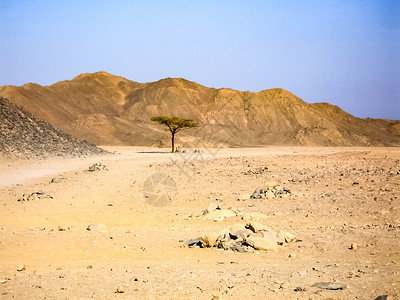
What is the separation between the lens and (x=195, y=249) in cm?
807

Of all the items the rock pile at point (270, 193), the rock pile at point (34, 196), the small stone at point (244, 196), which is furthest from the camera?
the rock pile at point (34, 196)

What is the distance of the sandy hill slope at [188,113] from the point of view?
7162 cm

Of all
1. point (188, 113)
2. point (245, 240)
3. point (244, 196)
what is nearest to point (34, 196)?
point (244, 196)

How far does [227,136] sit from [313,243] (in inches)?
2729

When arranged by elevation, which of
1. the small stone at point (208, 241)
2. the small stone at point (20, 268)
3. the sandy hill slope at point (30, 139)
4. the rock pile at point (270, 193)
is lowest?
the small stone at point (20, 268)

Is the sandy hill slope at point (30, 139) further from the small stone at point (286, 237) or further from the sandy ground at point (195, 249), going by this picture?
the small stone at point (286, 237)

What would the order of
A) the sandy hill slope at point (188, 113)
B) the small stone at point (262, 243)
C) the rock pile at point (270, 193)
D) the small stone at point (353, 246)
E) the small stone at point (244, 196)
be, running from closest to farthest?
the small stone at point (353, 246)
the small stone at point (262, 243)
the rock pile at point (270, 193)
the small stone at point (244, 196)
the sandy hill slope at point (188, 113)

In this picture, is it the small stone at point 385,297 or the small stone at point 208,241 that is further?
the small stone at point 208,241

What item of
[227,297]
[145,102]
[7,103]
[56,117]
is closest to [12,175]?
[7,103]

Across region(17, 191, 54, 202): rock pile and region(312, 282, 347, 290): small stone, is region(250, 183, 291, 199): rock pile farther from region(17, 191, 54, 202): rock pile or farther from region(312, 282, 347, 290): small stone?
region(312, 282, 347, 290): small stone

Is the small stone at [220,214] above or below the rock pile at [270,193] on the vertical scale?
below

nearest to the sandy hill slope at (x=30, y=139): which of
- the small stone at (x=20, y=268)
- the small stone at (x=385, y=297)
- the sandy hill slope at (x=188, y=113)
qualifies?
the small stone at (x=20, y=268)

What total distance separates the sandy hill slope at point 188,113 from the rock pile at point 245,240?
177ft

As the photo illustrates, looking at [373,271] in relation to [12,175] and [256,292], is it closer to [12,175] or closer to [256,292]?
[256,292]
